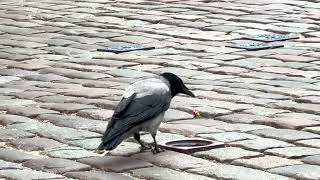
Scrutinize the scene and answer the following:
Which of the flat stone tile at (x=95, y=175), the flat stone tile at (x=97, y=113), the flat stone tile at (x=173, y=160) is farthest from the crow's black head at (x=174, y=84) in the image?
the flat stone tile at (x=95, y=175)

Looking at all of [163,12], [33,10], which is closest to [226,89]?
[163,12]

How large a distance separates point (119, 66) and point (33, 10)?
4.26 m

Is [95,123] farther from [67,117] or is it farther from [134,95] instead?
[134,95]

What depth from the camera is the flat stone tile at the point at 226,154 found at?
18.5ft

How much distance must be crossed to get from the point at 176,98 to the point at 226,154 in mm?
1749

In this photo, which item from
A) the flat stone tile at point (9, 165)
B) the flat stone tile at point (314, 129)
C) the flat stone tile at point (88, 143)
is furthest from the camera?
the flat stone tile at point (314, 129)

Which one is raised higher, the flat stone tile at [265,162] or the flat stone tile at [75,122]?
the flat stone tile at [265,162]

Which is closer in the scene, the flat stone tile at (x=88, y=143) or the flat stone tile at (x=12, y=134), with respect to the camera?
the flat stone tile at (x=88, y=143)

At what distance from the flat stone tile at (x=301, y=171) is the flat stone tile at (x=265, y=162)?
0.24 feet

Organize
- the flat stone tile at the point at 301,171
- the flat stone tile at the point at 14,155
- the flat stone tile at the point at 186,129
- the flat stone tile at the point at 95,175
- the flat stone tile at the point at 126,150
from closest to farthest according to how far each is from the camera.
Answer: the flat stone tile at the point at 301,171 < the flat stone tile at the point at 95,175 < the flat stone tile at the point at 14,155 < the flat stone tile at the point at 126,150 < the flat stone tile at the point at 186,129

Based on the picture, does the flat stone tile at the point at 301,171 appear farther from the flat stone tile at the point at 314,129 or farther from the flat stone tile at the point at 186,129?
the flat stone tile at the point at 186,129

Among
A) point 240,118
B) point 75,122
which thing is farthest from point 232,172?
point 75,122

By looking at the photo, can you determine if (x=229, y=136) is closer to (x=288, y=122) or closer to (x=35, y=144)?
(x=288, y=122)

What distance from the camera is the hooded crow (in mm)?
5496
